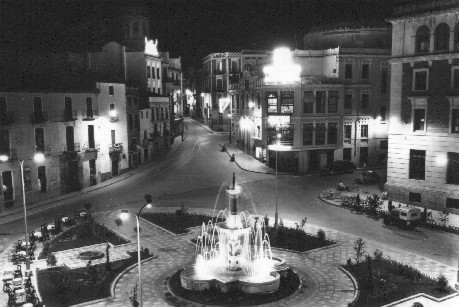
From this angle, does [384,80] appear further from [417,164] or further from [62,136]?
[62,136]

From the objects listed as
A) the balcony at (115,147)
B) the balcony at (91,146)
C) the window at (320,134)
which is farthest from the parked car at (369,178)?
the balcony at (91,146)

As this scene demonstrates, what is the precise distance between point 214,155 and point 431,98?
110 feet

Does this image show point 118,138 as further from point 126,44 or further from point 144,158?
point 126,44

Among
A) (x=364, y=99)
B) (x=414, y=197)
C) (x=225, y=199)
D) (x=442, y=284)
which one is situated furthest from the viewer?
(x=364, y=99)

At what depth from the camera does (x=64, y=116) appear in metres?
48.2

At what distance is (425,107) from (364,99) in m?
21.9

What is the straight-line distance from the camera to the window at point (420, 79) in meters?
40.7

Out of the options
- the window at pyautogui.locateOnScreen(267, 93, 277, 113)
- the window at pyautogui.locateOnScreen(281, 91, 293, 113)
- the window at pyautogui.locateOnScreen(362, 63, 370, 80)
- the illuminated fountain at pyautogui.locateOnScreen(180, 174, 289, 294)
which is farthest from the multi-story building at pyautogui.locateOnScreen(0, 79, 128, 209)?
the window at pyautogui.locateOnScreen(362, 63, 370, 80)

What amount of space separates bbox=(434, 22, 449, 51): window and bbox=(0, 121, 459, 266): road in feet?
49.3

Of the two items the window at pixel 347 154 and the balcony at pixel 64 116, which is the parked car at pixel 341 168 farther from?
the balcony at pixel 64 116

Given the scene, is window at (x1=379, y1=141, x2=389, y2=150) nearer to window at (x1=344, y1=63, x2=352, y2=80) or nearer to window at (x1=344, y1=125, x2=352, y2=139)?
window at (x1=344, y1=125, x2=352, y2=139)

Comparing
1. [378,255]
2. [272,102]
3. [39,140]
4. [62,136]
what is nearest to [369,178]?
[272,102]

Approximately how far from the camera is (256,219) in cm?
3728

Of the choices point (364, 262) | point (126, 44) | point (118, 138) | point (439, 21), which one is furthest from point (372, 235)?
point (126, 44)
